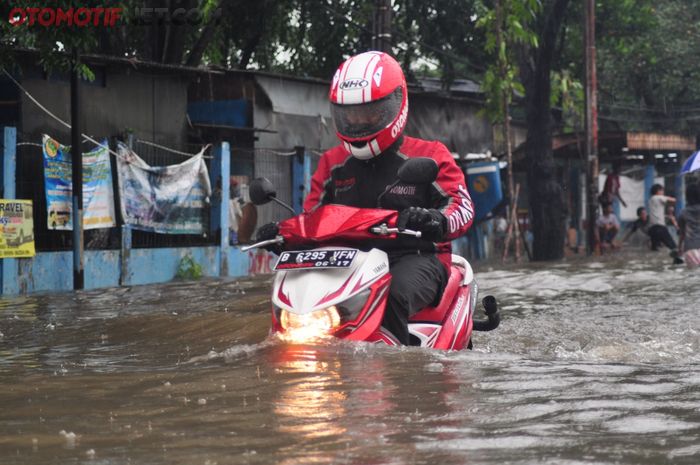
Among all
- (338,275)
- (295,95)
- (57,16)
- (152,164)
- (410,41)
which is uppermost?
(410,41)

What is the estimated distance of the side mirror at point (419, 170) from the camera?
5395 mm

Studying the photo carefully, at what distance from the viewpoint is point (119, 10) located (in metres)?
10.7

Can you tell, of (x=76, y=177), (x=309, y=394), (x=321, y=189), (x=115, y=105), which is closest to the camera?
(x=309, y=394)

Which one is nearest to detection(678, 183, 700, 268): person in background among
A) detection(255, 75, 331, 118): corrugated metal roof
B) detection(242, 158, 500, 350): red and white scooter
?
detection(255, 75, 331, 118): corrugated metal roof

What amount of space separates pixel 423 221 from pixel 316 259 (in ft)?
1.87

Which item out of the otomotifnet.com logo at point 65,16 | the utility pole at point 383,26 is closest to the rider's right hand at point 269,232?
the otomotifnet.com logo at point 65,16

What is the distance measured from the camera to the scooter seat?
5.89m

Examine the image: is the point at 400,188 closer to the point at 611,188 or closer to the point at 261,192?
the point at 261,192

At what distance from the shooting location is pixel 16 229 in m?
13.2

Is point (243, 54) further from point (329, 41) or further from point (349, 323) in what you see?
point (349, 323)

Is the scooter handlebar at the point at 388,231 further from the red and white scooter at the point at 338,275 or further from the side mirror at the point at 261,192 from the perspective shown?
the side mirror at the point at 261,192

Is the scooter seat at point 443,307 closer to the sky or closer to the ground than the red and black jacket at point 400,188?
closer to the ground

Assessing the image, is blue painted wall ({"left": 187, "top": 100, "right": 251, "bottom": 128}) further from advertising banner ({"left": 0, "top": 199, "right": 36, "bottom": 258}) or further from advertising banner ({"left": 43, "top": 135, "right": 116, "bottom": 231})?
advertising banner ({"left": 0, "top": 199, "right": 36, "bottom": 258})

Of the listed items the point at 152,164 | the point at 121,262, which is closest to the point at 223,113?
the point at 152,164
